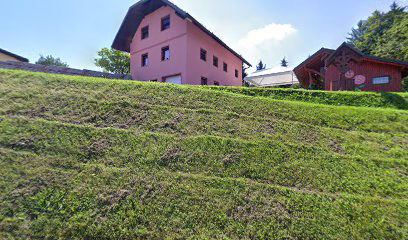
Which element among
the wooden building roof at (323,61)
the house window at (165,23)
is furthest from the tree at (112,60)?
the wooden building roof at (323,61)

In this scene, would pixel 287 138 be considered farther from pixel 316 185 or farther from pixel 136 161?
pixel 136 161

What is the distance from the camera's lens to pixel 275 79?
107ft

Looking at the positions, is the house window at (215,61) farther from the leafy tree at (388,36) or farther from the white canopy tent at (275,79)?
the leafy tree at (388,36)

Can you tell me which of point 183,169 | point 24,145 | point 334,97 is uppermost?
point 334,97

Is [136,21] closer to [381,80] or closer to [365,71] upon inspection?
[365,71]

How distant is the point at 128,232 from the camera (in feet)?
12.0

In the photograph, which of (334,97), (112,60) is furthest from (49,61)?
(334,97)

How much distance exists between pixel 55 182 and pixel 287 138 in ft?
18.6

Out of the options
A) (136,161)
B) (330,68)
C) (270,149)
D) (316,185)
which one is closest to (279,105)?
(270,149)

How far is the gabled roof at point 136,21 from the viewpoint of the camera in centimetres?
1856

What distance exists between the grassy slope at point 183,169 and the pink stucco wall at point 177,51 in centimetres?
1143

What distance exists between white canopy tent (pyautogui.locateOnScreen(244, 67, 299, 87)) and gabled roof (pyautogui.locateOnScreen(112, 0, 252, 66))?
9.13 meters

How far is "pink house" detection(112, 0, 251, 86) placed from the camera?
736 inches

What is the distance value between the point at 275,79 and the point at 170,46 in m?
18.4
